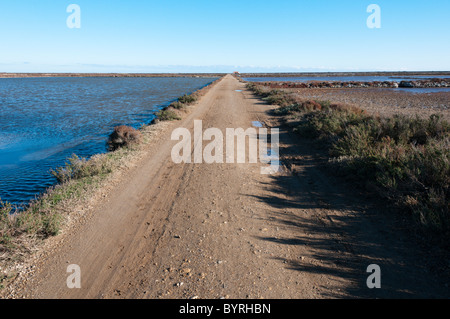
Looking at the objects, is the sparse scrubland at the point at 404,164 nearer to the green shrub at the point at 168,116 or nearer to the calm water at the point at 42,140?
the calm water at the point at 42,140

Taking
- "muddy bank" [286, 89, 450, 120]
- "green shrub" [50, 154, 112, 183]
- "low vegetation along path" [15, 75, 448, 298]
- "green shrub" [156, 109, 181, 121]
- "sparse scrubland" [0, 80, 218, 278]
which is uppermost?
"muddy bank" [286, 89, 450, 120]

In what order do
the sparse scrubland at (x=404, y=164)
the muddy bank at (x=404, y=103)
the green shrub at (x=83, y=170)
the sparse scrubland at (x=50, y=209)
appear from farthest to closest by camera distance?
the muddy bank at (x=404, y=103)
the green shrub at (x=83, y=170)
the sparse scrubland at (x=404, y=164)
the sparse scrubland at (x=50, y=209)

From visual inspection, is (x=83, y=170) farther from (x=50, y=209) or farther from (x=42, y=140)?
(x=42, y=140)

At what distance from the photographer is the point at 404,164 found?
6.62 metres

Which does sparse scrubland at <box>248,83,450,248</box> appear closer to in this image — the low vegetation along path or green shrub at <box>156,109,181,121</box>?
the low vegetation along path

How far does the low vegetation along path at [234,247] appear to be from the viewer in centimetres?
386

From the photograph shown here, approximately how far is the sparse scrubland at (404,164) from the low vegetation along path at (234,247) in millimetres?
565

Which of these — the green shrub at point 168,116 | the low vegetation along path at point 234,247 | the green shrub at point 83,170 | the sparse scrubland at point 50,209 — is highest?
the green shrub at point 168,116

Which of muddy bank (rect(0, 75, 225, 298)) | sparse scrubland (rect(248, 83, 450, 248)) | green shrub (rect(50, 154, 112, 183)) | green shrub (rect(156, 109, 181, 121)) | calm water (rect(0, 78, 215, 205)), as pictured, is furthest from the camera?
green shrub (rect(156, 109, 181, 121))

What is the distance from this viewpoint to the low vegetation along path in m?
3.86

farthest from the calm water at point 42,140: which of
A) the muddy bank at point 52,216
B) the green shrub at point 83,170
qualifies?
the muddy bank at point 52,216

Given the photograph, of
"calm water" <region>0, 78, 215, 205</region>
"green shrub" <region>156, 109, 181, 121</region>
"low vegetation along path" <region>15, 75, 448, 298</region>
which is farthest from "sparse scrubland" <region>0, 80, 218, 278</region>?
"green shrub" <region>156, 109, 181, 121</region>

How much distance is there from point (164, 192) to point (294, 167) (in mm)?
4385

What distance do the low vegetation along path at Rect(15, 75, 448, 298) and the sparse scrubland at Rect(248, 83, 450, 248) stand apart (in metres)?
0.57
